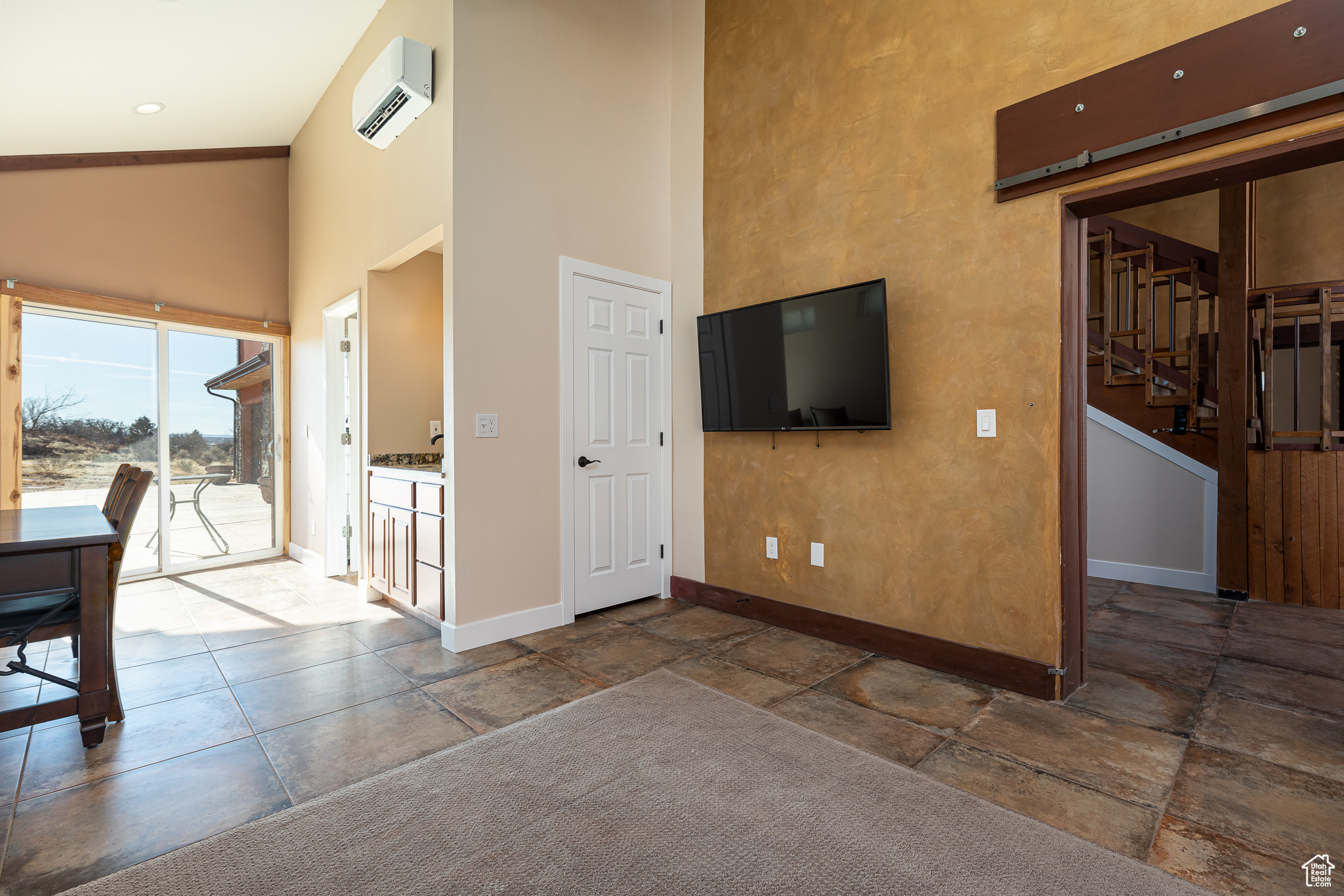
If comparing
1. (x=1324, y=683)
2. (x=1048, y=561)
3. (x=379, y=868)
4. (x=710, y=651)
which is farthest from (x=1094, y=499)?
(x=379, y=868)

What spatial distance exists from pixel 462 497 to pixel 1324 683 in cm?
400

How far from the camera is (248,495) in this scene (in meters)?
5.22

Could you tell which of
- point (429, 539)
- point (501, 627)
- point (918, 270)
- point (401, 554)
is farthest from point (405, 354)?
point (918, 270)

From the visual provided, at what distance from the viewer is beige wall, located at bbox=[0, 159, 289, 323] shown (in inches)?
159

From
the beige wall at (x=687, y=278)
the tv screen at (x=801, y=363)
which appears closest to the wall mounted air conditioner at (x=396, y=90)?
the beige wall at (x=687, y=278)

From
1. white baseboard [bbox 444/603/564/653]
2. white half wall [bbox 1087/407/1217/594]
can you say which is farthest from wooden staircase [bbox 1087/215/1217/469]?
white baseboard [bbox 444/603/564/653]

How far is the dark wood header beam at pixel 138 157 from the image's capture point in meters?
4.02

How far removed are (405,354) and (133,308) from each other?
2.17 metres

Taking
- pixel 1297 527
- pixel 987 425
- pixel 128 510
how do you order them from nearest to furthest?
pixel 128 510 < pixel 987 425 < pixel 1297 527

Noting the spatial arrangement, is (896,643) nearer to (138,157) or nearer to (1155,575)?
(1155,575)

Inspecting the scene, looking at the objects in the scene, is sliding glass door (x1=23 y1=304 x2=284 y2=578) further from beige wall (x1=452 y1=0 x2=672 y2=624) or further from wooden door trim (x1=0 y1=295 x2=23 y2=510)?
beige wall (x1=452 y1=0 x2=672 y2=624)

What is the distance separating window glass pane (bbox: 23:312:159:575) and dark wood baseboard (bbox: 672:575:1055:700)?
12.8ft

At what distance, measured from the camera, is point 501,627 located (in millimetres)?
3260

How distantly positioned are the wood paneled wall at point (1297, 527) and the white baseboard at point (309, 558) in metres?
6.56
